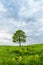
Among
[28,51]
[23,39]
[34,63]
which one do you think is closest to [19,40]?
[23,39]

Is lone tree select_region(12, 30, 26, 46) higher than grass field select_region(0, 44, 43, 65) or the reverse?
higher

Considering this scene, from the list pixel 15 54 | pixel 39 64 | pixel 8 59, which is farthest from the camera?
pixel 15 54

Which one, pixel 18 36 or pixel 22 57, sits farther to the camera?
pixel 18 36

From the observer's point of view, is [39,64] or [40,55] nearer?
[39,64]

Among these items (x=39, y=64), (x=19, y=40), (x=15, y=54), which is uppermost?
(x=19, y=40)

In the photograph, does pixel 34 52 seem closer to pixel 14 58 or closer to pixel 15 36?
pixel 14 58

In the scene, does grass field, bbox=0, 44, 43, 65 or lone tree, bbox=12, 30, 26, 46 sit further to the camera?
lone tree, bbox=12, 30, 26, 46

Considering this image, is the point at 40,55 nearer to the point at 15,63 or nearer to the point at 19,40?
the point at 15,63

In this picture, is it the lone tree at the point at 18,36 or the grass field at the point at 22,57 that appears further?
the lone tree at the point at 18,36

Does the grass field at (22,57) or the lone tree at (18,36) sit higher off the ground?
the lone tree at (18,36)

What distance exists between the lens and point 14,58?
25.1 metres

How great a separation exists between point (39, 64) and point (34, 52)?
173 inches

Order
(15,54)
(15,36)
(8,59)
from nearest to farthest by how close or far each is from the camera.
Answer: (8,59)
(15,54)
(15,36)

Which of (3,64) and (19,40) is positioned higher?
(19,40)
